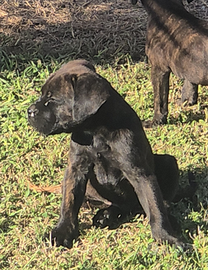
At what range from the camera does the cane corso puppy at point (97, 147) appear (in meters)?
3.43

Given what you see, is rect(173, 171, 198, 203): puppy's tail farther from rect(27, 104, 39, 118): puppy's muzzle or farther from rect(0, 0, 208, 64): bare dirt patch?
rect(0, 0, 208, 64): bare dirt patch

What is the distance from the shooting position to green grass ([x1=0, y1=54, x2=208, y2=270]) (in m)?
3.77

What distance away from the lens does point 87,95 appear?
3.34 m

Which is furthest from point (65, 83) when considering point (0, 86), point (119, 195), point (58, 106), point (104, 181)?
point (0, 86)

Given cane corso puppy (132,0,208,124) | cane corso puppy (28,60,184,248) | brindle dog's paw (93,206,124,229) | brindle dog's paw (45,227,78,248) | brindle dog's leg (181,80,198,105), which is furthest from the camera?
brindle dog's leg (181,80,198,105)

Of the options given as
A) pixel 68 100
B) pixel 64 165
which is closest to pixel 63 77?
pixel 68 100

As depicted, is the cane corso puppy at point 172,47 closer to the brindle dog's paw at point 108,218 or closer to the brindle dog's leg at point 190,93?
the brindle dog's leg at point 190,93

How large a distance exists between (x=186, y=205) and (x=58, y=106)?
1.47 m

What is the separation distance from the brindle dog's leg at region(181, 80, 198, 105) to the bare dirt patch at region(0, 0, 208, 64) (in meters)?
0.93

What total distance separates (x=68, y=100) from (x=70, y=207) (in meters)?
0.83

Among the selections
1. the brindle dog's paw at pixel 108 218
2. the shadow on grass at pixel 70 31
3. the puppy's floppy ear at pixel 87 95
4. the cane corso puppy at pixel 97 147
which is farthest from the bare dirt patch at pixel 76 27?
the puppy's floppy ear at pixel 87 95

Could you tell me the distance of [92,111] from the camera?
10.9ft

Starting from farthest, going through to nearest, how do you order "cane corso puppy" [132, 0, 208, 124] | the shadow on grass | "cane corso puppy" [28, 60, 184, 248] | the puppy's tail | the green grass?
the shadow on grass, "cane corso puppy" [132, 0, 208, 124], the puppy's tail, the green grass, "cane corso puppy" [28, 60, 184, 248]

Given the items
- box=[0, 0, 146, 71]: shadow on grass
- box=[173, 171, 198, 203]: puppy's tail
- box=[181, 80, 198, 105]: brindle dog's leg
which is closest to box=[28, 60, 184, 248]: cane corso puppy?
box=[173, 171, 198, 203]: puppy's tail
